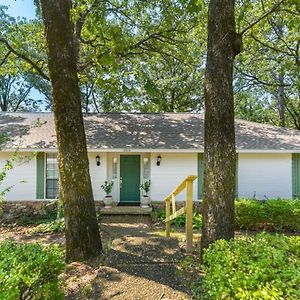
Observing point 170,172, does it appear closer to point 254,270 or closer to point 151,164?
point 151,164

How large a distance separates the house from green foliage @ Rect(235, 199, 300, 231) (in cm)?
246

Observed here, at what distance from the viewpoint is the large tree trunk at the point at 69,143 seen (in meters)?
5.13

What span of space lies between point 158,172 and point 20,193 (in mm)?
5584

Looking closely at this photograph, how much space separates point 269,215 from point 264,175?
9.60 feet

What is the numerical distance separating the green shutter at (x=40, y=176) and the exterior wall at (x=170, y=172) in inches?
172

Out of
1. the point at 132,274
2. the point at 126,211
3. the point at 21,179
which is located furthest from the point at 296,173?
the point at 21,179

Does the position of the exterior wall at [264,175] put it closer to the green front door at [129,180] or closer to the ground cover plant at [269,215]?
the ground cover plant at [269,215]

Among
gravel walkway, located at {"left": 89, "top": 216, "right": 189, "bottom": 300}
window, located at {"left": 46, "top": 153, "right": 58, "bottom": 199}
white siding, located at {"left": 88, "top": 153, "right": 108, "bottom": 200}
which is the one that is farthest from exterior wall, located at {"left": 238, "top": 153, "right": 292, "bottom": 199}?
window, located at {"left": 46, "top": 153, "right": 58, "bottom": 199}

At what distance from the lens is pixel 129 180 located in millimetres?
12273

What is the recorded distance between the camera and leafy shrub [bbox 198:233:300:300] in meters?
2.03

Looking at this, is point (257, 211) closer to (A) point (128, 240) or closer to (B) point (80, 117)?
(A) point (128, 240)

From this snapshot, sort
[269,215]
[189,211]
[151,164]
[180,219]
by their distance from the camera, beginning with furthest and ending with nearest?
[151,164] < [180,219] < [269,215] < [189,211]

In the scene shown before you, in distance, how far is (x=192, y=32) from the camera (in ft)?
37.5

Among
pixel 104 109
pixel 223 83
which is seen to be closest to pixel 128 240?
pixel 223 83
